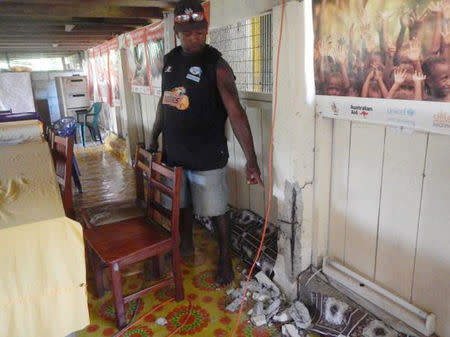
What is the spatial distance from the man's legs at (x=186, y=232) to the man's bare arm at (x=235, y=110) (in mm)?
676

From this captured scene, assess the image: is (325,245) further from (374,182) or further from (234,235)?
(234,235)

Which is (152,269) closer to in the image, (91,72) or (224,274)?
(224,274)

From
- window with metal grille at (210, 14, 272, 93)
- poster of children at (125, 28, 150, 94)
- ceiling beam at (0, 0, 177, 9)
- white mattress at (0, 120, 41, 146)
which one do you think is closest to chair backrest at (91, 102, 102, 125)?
poster of children at (125, 28, 150, 94)

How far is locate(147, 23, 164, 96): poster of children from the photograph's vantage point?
3336mm

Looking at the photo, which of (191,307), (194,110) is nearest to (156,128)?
(194,110)

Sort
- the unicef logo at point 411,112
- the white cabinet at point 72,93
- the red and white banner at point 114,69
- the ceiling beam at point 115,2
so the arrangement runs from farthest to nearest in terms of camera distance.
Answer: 1. the white cabinet at point 72,93
2. the red and white banner at point 114,69
3. the ceiling beam at point 115,2
4. the unicef logo at point 411,112

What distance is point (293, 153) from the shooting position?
67.6 inches

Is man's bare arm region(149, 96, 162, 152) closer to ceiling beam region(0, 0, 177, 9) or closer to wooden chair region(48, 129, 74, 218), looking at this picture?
wooden chair region(48, 129, 74, 218)

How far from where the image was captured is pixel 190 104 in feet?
6.42

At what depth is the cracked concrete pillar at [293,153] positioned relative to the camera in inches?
63.6

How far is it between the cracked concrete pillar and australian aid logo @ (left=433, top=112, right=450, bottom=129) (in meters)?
0.59

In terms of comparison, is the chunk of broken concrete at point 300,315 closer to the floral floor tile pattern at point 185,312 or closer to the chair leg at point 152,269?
the floral floor tile pattern at point 185,312

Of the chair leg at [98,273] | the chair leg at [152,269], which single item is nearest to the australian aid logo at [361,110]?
the chair leg at [152,269]

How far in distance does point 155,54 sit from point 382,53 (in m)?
2.67
